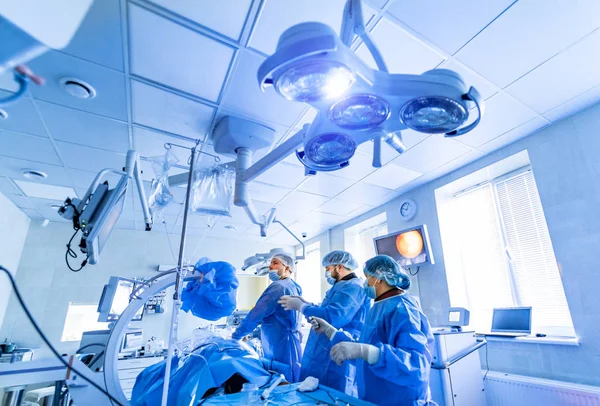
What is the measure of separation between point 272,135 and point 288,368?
1.64 meters

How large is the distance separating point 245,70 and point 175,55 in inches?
15.3

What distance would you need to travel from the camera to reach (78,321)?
4.73 meters

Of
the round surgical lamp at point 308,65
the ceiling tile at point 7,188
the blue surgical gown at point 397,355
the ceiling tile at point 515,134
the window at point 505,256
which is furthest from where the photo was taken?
the ceiling tile at point 7,188

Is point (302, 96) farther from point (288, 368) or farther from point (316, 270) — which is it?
point (316, 270)

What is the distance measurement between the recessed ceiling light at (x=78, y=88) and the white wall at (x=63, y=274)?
3697 millimetres

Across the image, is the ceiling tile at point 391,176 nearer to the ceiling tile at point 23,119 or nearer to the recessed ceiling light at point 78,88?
the recessed ceiling light at point 78,88

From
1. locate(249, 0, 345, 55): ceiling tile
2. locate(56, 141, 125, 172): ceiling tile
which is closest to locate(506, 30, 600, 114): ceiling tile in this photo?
locate(249, 0, 345, 55): ceiling tile

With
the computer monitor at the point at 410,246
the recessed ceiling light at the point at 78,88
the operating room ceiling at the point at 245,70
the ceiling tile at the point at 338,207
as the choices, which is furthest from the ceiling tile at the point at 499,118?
the recessed ceiling light at the point at 78,88

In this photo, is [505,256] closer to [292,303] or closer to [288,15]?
[292,303]

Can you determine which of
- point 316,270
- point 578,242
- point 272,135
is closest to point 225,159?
point 272,135

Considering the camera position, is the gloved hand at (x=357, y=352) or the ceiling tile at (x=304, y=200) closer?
the gloved hand at (x=357, y=352)

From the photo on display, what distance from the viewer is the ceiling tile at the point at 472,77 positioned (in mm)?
1802

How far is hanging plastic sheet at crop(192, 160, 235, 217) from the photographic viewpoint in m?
2.07

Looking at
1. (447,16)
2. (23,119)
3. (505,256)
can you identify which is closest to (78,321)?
(23,119)
